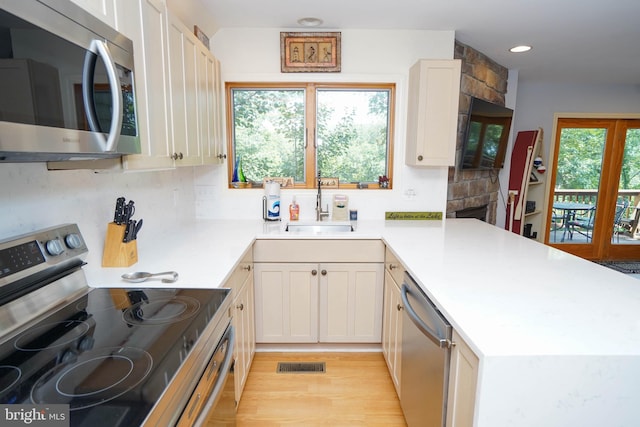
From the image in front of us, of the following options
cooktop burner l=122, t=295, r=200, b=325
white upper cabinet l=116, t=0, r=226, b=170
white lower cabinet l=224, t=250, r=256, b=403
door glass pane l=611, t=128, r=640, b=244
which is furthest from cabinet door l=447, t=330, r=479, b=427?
door glass pane l=611, t=128, r=640, b=244

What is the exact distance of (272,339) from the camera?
2436 millimetres

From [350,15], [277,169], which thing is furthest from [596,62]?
[277,169]

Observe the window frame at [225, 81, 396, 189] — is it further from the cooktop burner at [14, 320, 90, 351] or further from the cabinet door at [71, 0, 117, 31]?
the cooktop burner at [14, 320, 90, 351]

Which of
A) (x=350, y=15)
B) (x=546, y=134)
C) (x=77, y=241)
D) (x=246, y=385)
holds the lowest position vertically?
(x=246, y=385)

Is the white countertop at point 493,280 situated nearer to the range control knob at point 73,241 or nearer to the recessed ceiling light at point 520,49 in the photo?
the range control knob at point 73,241

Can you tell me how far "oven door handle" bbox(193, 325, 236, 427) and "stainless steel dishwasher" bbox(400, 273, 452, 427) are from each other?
73cm

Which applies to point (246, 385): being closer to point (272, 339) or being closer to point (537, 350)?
point (272, 339)

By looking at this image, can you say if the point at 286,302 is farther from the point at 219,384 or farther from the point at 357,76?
the point at 357,76

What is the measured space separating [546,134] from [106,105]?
533cm

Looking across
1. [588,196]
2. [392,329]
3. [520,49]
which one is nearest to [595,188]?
[588,196]

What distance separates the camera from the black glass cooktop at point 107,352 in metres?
0.69

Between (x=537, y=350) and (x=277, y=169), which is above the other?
(x=277, y=169)

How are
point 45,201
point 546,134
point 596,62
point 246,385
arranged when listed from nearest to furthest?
1. point 45,201
2. point 246,385
3. point 596,62
4. point 546,134

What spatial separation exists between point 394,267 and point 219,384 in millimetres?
1214
